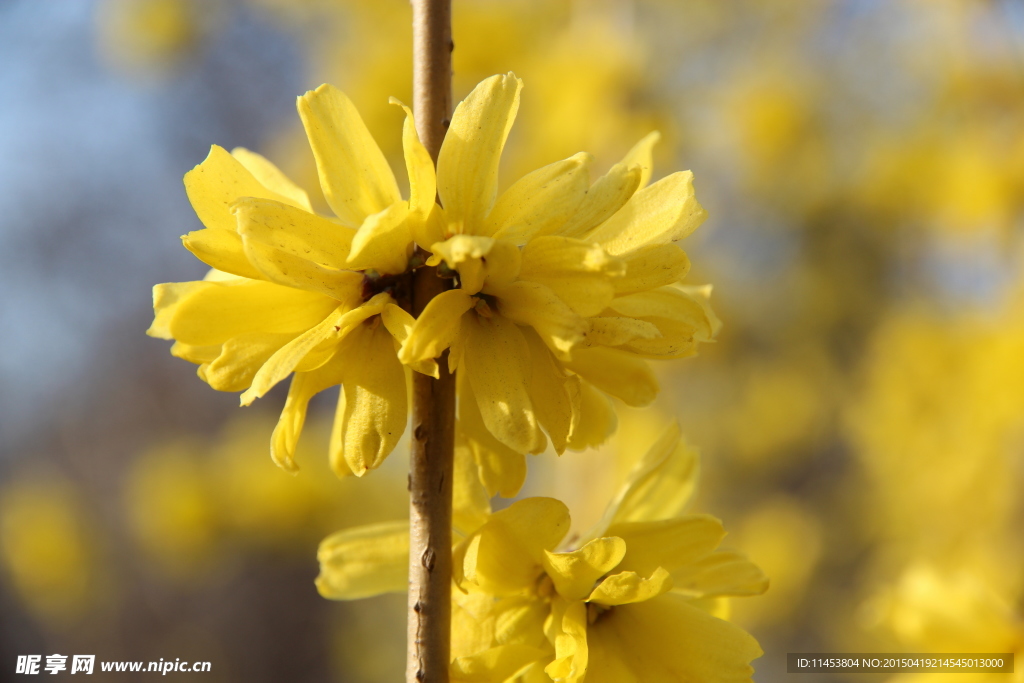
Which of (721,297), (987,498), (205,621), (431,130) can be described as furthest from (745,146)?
(205,621)

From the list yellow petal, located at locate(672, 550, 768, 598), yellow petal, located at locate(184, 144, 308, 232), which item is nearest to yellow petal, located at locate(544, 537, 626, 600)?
yellow petal, located at locate(672, 550, 768, 598)

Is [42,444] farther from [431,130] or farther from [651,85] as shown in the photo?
[431,130]

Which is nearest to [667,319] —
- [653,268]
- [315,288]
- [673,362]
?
[653,268]

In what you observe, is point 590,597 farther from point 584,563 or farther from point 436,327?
point 436,327

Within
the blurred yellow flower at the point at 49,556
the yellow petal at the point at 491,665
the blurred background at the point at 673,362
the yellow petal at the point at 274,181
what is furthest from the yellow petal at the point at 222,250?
the blurred yellow flower at the point at 49,556

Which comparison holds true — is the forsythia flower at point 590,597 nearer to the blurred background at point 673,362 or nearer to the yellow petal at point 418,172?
the yellow petal at point 418,172
